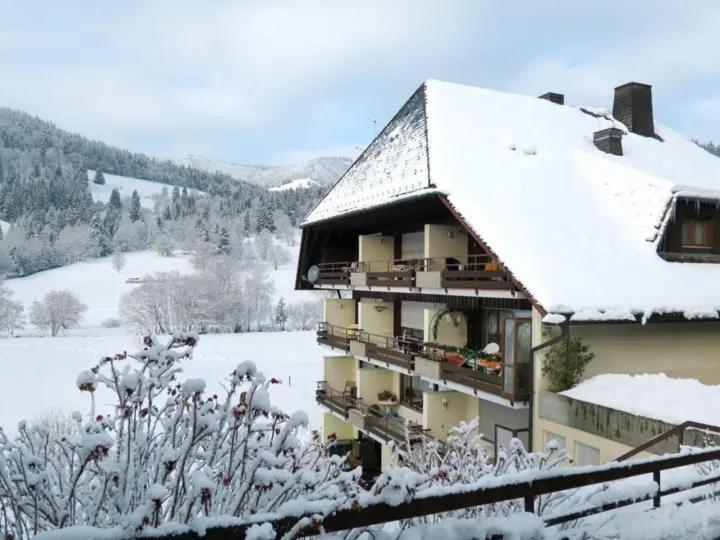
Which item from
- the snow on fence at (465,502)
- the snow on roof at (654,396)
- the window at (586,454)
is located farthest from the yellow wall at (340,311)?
the snow on fence at (465,502)

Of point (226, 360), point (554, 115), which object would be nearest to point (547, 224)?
point (554, 115)

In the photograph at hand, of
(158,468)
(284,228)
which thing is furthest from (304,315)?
(158,468)

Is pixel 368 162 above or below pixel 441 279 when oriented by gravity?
above

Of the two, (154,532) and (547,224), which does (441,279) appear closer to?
(547,224)

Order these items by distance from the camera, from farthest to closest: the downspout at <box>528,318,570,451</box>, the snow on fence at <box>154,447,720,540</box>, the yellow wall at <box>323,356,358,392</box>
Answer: the yellow wall at <box>323,356,358,392</box> → the downspout at <box>528,318,570,451</box> → the snow on fence at <box>154,447,720,540</box>

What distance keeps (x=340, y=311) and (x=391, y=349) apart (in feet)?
20.8

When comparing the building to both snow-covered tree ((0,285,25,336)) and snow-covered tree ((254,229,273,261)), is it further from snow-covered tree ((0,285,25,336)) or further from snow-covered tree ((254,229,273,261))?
snow-covered tree ((254,229,273,261))

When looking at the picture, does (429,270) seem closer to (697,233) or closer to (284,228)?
(697,233)

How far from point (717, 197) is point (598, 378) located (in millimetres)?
6408

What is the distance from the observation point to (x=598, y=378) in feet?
42.2

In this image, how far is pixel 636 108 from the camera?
68.3ft

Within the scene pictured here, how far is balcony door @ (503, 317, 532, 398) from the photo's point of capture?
12859mm

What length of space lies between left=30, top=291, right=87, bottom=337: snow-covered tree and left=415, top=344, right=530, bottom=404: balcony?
7817cm

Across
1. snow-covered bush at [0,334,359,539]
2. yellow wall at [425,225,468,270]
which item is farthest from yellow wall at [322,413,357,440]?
snow-covered bush at [0,334,359,539]
